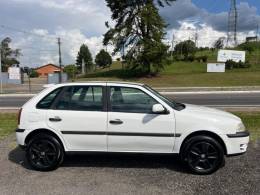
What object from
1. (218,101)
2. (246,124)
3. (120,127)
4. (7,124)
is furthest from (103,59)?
(120,127)

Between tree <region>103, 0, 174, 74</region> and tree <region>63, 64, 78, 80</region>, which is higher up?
tree <region>103, 0, 174, 74</region>

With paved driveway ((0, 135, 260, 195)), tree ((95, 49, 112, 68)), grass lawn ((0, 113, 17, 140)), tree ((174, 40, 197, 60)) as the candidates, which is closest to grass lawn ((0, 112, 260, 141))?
grass lawn ((0, 113, 17, 140))

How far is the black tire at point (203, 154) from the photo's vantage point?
5.52 metres

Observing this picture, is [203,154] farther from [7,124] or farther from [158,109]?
[7,124]

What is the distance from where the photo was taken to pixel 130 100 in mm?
5766

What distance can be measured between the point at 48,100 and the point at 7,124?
5153mm

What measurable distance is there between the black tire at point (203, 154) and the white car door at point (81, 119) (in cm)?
137

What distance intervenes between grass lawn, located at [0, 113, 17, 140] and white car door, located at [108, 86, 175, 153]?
4.18 meters

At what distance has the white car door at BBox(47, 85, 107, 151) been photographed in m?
5.66

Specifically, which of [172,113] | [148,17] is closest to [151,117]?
[172,113]

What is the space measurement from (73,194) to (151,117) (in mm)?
1721

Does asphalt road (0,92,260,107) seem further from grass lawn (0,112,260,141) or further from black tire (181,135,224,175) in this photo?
black tire (181,135,224,175)

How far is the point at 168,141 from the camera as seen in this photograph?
5.57 meters

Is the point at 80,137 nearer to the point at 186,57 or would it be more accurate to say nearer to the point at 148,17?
the point at 148,17
